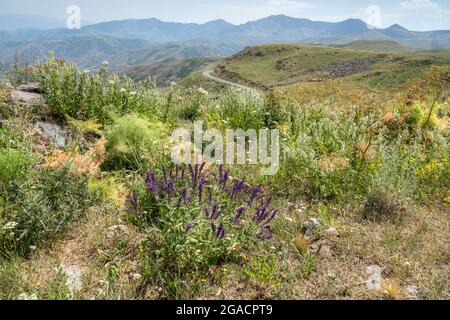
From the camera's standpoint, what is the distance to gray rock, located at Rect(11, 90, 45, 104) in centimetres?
720

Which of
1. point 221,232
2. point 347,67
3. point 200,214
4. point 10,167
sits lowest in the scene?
point 221,232

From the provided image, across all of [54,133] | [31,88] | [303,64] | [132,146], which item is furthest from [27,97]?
[303,64]

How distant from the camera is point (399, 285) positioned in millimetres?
3619

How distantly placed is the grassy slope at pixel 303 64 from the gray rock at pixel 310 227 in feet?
298

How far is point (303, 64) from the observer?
449 ft

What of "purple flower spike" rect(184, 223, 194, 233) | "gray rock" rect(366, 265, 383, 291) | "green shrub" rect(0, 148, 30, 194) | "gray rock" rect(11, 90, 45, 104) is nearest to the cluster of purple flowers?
"purple flower spike" rect(184, 223, 194, 233)

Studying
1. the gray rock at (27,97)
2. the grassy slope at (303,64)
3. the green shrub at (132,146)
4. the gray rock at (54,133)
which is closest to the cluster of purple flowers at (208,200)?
→ the green shrub at (132,146)

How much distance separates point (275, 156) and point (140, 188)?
2.48 m

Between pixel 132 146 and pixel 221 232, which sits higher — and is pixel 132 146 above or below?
above

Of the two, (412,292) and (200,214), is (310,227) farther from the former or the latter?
(200,214)

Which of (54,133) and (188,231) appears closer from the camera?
(188,231)

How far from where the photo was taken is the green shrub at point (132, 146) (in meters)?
5.67

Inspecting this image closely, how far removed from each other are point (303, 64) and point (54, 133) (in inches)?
5459
